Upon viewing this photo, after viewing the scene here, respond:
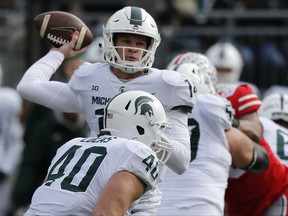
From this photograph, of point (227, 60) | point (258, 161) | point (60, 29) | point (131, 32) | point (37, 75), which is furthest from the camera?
point (227, 60)

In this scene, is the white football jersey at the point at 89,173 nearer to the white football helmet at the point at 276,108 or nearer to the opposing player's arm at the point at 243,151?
the opposing player's arm at the point at 243,151

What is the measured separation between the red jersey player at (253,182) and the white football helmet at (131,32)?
1345mm

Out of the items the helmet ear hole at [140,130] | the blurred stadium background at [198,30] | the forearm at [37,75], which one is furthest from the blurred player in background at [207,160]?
the blurred stadium background at [198,30]

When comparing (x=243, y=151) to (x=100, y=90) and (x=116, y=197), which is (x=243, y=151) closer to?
(x=100, y=90)

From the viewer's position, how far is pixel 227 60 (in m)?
11.7

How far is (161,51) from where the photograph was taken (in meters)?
12.6

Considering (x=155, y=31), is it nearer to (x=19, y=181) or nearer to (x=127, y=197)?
(x=127, y=197)

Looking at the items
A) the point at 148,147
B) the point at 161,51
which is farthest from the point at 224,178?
the point at 161,51

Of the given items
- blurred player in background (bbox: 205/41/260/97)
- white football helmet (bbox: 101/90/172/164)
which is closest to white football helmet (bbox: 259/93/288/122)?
blurred player in background (bbox: 205/41/260/97)

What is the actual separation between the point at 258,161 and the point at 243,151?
152 mm

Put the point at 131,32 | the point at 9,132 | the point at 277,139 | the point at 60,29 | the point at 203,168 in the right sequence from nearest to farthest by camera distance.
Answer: the point at 131,32 → the point at 60,29 → the point at 203,168 → the point at 277,139 → the point at 9,132

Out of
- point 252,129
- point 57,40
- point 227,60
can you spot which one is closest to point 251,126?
point 252,129

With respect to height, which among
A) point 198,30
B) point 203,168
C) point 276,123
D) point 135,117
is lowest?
point 198,30

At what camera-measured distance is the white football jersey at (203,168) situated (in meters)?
7.27
